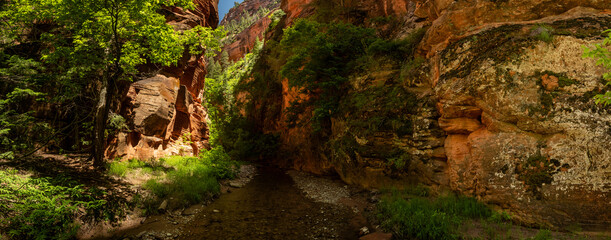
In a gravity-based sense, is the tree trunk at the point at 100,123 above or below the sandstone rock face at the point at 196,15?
below

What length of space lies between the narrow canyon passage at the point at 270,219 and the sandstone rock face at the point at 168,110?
7566mm

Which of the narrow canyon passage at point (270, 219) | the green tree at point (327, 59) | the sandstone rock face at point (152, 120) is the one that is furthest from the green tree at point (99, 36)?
the green tree at point (327, 59)

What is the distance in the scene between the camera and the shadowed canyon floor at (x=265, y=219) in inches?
264

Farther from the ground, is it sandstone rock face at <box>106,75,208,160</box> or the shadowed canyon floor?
sandstone rock face at <box>106,75,208,160</box>

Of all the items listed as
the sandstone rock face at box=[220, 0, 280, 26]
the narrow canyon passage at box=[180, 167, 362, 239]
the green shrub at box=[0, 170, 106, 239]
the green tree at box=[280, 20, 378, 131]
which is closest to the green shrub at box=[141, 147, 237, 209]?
the narrow canyon passage at box=[180, 167, 362, 239]

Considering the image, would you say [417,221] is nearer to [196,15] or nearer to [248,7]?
[196,15]

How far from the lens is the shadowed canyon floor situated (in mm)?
6711

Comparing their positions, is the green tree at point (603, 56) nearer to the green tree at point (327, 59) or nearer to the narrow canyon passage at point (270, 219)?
the narrow canyon passage at point (270, 219)

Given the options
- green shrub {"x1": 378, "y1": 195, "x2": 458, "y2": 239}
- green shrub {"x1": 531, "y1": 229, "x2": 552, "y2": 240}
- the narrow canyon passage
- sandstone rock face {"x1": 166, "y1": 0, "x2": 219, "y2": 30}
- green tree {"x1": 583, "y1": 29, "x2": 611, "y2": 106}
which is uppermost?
sandstone rock face {"x1": 166, "y1": 0, "x2": 219, "y2": 30}

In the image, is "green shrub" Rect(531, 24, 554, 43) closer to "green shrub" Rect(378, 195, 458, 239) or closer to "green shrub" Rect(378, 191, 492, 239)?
"green shrub" Rect(378, 191, 492, 239)

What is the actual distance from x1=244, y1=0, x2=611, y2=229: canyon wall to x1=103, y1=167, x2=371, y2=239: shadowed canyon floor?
116 inches

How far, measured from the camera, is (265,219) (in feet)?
26.3

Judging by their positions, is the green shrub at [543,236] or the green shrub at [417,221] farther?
the green shrub at [417,221]

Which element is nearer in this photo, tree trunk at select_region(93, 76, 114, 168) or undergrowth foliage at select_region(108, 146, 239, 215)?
undergrowth foliage at select_region(108, 146, 239, 215)
